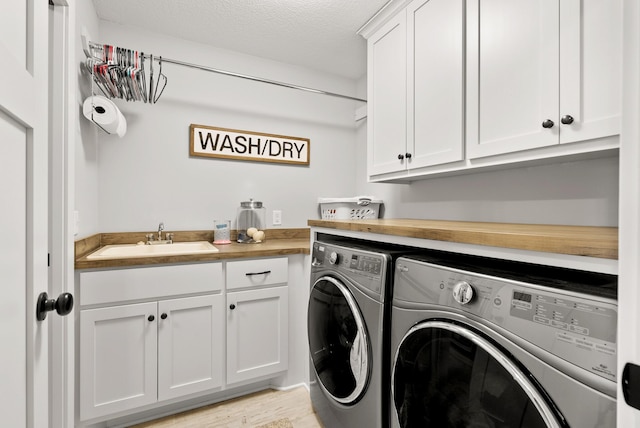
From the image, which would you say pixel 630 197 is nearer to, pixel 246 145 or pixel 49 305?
pixel 49 305

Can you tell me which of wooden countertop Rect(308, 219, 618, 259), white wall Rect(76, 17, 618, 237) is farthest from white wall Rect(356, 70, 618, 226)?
wooden countertop Rect(308, 219, 618, 259)

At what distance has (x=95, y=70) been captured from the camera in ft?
5.20

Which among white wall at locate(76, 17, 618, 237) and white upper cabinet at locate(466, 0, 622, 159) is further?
white wall at locate(76, 17, 618, 237)

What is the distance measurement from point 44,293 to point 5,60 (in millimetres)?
521

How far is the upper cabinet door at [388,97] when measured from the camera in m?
1.77

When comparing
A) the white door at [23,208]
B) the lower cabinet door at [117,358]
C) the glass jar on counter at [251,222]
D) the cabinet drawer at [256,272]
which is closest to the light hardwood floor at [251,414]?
the lower cabinet door at [117,358]

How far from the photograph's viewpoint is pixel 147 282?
1.57m

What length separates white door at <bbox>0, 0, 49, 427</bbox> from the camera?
57 centimetres

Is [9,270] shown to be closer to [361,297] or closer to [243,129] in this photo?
[361,297]

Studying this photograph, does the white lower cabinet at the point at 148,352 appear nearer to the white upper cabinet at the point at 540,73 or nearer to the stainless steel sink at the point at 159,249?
the stainless steel sink at the point at 159,249

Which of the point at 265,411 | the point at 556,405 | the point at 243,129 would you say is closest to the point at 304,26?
the point at 243,129

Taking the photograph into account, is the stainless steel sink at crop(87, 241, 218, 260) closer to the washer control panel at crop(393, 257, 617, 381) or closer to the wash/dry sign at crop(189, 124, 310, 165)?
the wash/dry sign at crop(189, 124, 310, 165)

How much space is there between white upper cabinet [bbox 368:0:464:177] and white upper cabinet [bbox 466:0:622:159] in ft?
0.27

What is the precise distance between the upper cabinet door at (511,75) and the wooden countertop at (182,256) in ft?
3.92
